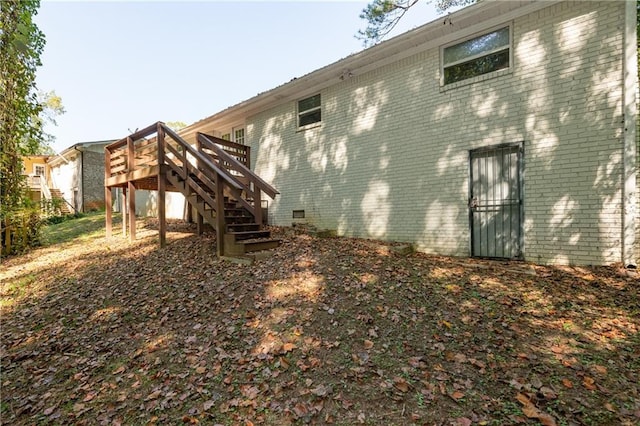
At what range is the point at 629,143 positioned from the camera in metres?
4.96

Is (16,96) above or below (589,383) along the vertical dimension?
above

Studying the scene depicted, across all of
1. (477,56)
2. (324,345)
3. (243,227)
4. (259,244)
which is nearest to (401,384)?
(324,345)

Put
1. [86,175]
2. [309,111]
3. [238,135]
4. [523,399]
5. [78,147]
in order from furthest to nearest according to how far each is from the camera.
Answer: [86,175], [78,147], [238,135], [309,111], [523,399]

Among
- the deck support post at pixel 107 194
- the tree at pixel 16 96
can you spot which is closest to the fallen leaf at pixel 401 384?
the deck support post at pixel 107 194

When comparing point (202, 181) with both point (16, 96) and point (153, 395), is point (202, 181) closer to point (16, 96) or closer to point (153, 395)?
point (153, 395)

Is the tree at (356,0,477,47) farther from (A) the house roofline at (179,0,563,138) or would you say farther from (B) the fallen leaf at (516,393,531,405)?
(B) the fallen leaf at (516,393,531,405)

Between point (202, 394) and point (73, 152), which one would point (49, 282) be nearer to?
point (202, 394)

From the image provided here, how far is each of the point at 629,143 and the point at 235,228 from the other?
296 inches

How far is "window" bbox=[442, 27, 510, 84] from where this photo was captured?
616 cm

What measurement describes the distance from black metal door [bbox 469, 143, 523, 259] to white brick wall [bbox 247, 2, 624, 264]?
0.54 ft

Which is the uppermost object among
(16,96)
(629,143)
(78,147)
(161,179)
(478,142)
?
(78,147)

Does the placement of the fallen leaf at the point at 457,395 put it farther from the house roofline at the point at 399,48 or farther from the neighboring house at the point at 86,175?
the neighboring house at the point at 86,175

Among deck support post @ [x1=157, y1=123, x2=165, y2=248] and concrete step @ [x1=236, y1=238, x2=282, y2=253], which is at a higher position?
deck support post @ [x1=157, y1=123, x2=165, y2=248]

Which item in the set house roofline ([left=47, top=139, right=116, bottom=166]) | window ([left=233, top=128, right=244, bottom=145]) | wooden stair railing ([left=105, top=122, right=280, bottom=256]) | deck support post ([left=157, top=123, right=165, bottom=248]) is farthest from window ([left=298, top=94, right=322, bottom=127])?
house roofline ([left=47, top=139, right=116, bottom=166])
